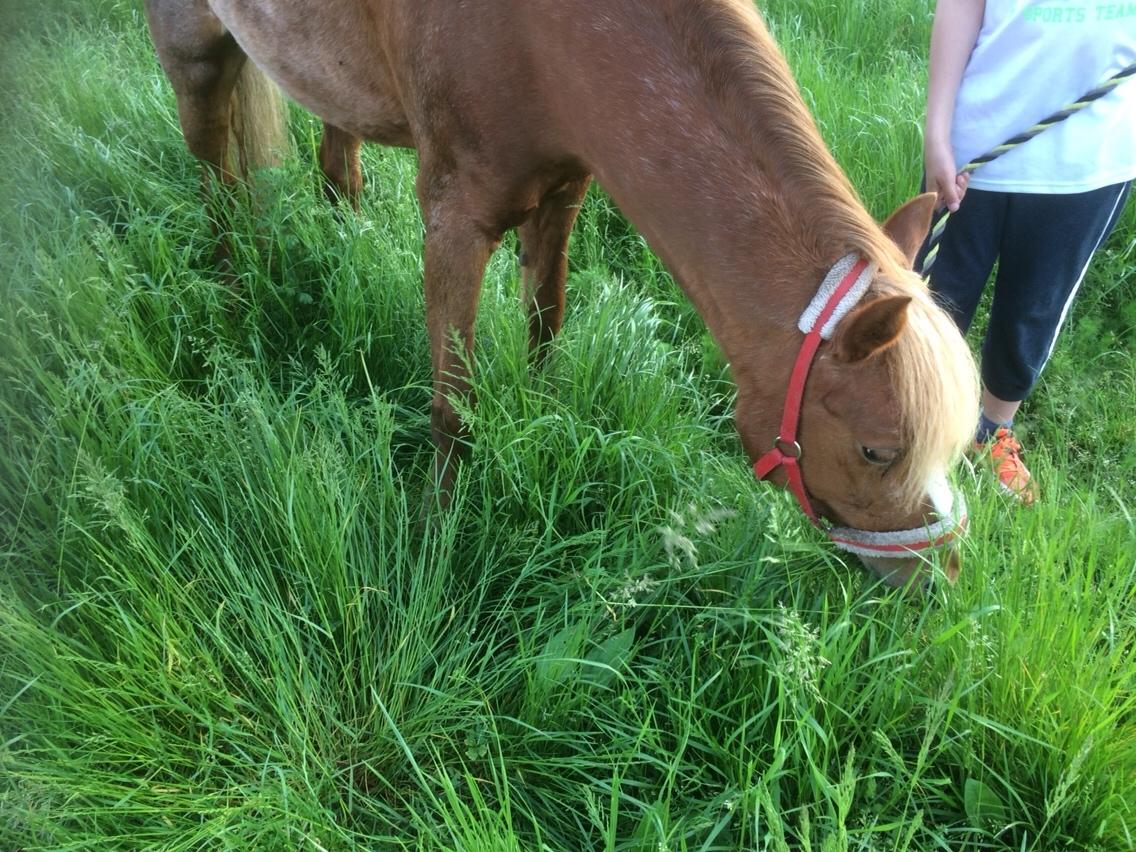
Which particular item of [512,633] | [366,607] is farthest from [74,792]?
[512,633]

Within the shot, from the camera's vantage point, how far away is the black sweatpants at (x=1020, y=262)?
2.19 m

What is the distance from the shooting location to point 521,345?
8.14 ft

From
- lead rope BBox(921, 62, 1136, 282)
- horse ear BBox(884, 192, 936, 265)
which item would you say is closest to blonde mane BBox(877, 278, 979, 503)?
horse ear BBox(884, 192, 936, 265)

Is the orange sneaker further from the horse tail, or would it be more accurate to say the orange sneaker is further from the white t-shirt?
the horse tail

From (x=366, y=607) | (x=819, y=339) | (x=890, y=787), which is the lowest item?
(x=890, y=787)

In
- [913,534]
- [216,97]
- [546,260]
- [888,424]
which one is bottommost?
[913,534]

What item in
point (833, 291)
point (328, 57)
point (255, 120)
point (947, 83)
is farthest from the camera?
point (255, 120)

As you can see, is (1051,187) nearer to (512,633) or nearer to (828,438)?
(828,438)

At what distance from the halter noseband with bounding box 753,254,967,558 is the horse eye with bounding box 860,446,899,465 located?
0.44 ft

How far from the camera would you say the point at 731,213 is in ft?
5.32

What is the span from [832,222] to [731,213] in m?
0.20

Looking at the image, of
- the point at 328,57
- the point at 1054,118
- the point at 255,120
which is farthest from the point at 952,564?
the point at 255,120

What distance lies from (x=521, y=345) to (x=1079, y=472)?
1.93 m

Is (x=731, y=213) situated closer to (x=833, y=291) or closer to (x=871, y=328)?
(x=833, y=291)
